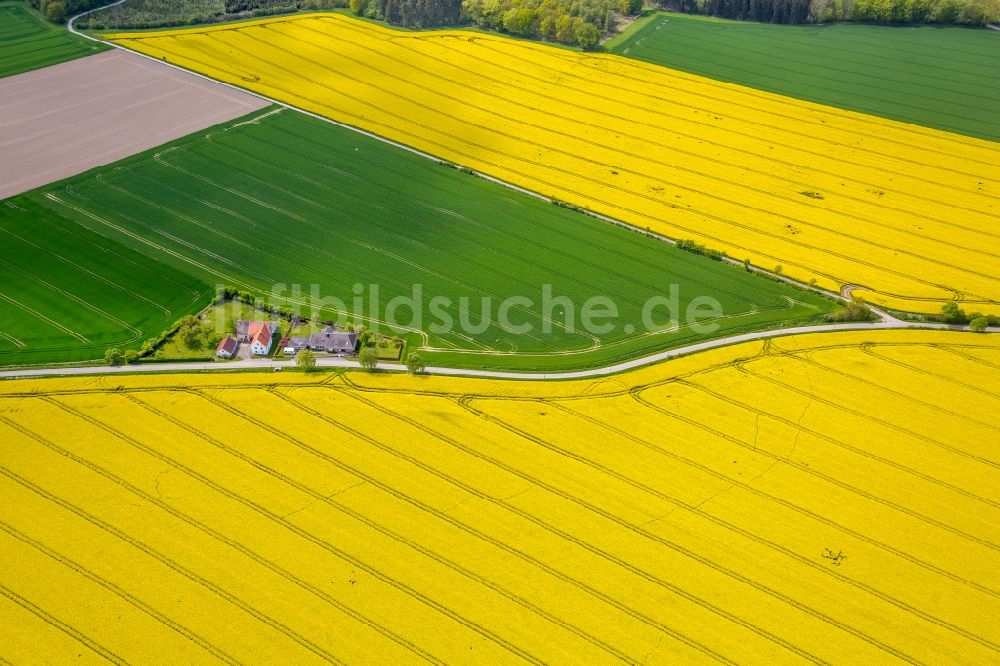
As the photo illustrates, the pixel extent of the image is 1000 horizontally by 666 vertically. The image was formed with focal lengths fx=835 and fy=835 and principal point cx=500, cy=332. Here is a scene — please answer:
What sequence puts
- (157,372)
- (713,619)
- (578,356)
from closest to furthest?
(713,619), (157,372), (578,356)

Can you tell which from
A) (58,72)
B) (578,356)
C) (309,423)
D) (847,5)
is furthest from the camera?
(847,5)

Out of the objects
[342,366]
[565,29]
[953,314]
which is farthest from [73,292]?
[565,29]

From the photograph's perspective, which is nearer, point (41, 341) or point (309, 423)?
point (309, 423)

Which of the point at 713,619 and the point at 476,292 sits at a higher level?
the point at 476,292

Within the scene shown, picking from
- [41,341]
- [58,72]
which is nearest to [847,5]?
[58,72]

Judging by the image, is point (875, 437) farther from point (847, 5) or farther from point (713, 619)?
point (847, 5)

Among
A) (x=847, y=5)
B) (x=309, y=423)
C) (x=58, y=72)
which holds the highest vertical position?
(x=847, y=5)

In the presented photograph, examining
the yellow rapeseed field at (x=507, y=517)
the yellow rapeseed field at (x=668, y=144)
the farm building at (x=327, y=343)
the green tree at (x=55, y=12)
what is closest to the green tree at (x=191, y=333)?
the yellow rapeseed field at (x=507, y=517)

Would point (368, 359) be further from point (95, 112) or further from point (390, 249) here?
point (95, 112)

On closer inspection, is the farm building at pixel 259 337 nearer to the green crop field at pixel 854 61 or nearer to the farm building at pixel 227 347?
the farm building at pixel 227 347
